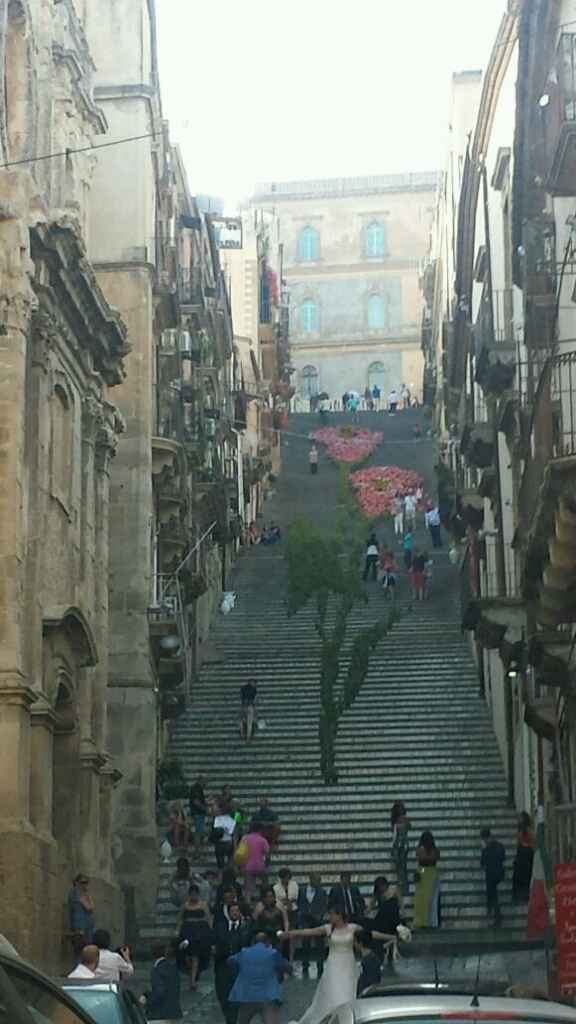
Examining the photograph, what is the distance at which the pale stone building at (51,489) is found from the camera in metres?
22.6

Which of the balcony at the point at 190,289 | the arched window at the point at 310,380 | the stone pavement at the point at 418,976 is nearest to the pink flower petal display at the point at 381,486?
the balcony at the point at 190,289

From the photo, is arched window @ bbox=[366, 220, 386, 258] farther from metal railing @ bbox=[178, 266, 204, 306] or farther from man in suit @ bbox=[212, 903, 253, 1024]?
man in suit @ bbox=[212, 903, 253, 1024]

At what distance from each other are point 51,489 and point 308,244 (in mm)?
82948

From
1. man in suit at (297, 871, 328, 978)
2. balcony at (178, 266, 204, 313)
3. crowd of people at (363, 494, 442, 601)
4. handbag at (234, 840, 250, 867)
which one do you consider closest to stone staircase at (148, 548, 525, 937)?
crowd of people at (363, 494, 442, 601)

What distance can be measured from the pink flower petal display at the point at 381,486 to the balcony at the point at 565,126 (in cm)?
3660

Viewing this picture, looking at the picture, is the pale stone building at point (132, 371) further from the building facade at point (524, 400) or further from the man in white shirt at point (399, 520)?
the man in white shirt at point (399, 520)

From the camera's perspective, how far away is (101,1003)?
11.6 meters

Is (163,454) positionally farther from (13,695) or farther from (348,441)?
(348,441)

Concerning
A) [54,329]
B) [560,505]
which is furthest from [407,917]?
[560,505]

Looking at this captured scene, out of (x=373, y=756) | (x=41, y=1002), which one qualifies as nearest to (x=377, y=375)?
(x=373, y=756)

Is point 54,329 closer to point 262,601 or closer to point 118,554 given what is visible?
point 118,554

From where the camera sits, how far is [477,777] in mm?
34500

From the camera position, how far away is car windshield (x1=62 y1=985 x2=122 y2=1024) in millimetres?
11492

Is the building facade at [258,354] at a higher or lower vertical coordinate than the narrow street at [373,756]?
higher
